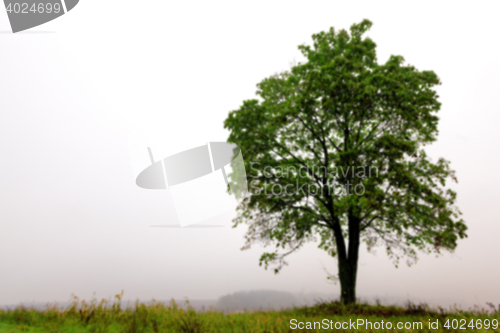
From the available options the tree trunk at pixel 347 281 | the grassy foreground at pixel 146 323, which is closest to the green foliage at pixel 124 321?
the grassy foreground at pixel 146 323

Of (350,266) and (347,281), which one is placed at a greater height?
(350,266)

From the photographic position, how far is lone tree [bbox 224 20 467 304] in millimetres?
12297

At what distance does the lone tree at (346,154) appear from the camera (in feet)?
40.3

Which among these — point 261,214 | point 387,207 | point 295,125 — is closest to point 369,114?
point 295,125

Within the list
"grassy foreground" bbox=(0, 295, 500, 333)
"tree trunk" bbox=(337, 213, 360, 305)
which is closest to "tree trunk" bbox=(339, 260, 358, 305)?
"tree trunk" bbox=(337, 213, 360, 305)

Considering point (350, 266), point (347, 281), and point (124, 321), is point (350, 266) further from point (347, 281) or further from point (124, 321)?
point (124, 321)

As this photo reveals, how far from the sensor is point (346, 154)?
12766 millimetres

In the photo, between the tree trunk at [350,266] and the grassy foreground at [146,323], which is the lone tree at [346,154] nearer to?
the tree trunk at [350,266]

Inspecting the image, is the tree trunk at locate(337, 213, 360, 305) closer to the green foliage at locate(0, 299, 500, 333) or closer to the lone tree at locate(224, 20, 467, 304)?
the lone tree at locate(224, 20, 467, 304)

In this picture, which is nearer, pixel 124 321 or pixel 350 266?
pixel 124 321

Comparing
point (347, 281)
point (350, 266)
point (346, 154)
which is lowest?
point (347, 281)

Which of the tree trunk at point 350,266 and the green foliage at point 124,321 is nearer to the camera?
the green foliage at point 124,321

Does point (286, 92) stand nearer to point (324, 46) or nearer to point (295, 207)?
point (324, 46)

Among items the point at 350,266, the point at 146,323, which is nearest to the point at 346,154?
the point at 350,266
